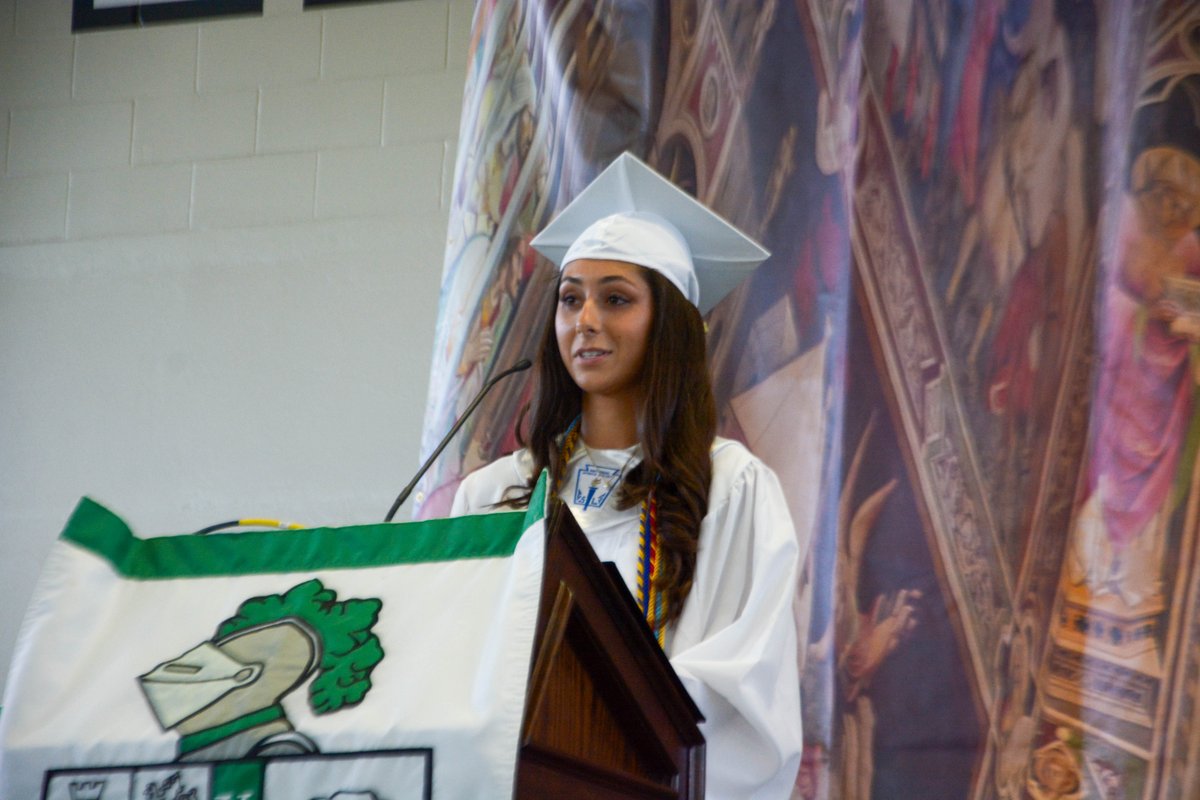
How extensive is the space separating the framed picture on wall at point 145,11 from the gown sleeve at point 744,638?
9.25 ft

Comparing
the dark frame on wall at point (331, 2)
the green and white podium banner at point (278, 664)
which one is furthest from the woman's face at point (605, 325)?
the dark frame on wall at point (331, 2)

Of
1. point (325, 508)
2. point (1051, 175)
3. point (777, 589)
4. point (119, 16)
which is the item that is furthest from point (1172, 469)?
point (119, 16)

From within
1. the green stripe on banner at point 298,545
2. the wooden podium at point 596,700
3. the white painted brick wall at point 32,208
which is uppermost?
the white painted brick wall at point 32,208

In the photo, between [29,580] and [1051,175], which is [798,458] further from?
[29,580]

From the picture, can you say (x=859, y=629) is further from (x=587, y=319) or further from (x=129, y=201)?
(x=129, y=201)

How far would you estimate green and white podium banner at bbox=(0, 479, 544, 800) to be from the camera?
1.47m

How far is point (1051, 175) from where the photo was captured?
3268mm

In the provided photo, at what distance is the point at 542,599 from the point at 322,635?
0.80 feet

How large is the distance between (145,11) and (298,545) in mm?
3656

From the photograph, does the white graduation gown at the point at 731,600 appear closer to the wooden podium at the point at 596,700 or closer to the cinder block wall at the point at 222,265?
the wooden podium at the point at 596,700

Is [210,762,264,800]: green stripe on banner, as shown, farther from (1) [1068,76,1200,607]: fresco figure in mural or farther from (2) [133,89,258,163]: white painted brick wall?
(2) [133,89,258,163]: white painted brick wall

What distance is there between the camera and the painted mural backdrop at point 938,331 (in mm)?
2990

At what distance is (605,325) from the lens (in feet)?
9.05

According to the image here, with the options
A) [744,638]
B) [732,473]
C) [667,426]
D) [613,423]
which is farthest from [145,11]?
[744,638]
